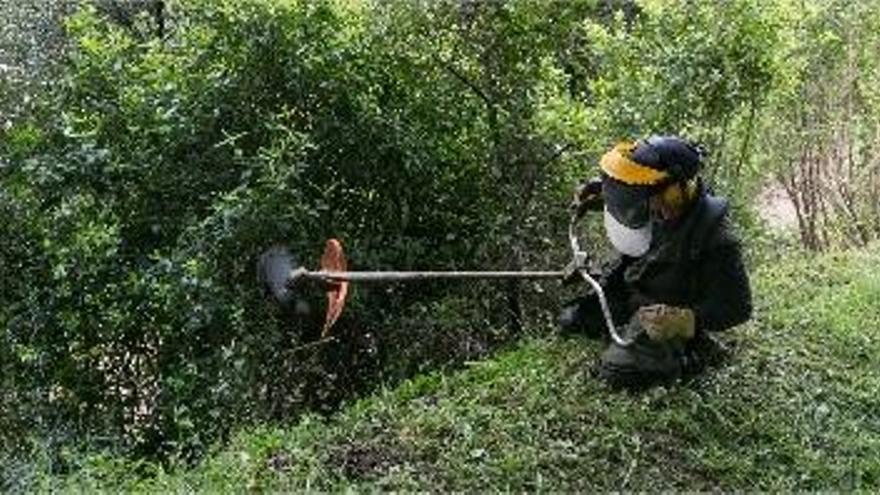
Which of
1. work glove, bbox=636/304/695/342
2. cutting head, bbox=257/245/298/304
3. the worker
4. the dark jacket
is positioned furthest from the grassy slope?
cutting head, bbox=257/245/298/304

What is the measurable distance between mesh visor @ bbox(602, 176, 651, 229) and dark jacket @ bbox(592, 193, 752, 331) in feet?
0.30

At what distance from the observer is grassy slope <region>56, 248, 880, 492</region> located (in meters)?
4.35

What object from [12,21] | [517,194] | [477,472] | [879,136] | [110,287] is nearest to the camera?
[477,472]

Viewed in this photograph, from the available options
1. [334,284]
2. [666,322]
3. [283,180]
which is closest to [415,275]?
[334,284]

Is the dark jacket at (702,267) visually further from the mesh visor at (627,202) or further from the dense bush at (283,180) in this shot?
the dense bush at (283,180)

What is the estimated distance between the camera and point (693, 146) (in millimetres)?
4727

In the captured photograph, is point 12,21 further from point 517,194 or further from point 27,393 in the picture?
point 517,194

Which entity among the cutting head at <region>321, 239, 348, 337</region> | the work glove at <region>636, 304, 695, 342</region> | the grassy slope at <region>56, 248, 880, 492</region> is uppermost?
the cutting head at <region>321, 239, 348, 337</region>

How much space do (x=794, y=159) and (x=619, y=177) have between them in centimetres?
643

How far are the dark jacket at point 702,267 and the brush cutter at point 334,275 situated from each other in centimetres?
27

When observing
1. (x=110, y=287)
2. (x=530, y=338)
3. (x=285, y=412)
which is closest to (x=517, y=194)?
(x=530, y=338)

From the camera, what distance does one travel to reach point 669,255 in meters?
4.85

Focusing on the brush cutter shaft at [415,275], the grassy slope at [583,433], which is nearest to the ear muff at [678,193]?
the brush cutter shaft at [415,275]

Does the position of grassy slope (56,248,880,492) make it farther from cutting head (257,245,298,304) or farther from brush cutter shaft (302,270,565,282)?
cutting head (257,245,298,304)
